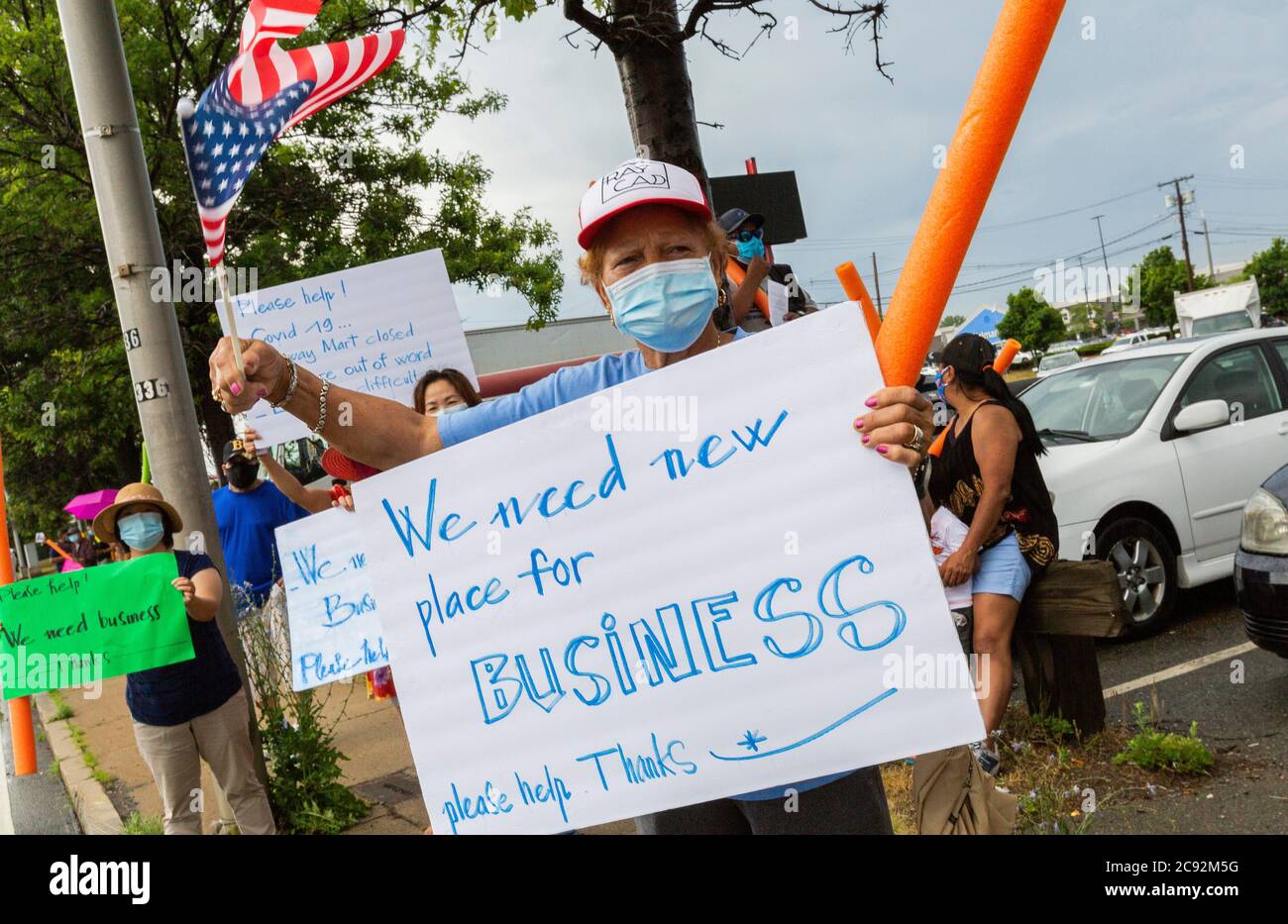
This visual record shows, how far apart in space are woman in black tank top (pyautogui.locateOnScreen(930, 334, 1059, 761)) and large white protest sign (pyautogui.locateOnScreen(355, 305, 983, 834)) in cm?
240

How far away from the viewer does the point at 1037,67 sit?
1.48m

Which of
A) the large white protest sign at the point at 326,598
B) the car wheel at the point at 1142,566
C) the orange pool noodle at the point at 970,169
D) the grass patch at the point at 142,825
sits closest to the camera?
the orange pool noodle at the point at 970,169

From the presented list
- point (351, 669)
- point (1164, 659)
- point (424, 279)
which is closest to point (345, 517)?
point (351, 669)

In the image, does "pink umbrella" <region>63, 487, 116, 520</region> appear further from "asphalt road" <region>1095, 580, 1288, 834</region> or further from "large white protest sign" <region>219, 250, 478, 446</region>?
"asphalt road" <region>1095, 580, 1288, 834</region>

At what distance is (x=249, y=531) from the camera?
5.98m

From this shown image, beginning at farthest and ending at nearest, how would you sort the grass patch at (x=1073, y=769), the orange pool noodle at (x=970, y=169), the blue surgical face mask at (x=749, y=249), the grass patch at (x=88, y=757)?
the grass patch at (x=88, y=757) → the blue surgical face mask at (x=749, y=249) → the grass patch at (x=1073, y=769) → the orange pool noodle at (x=970, y=169)

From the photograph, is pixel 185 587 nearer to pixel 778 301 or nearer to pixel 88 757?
pixel 778 301

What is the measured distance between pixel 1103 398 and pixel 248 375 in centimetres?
618

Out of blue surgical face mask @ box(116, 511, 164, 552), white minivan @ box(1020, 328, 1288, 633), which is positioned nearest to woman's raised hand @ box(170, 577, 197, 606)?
blue surgical face mask @ box(116, 511, 164, 552)

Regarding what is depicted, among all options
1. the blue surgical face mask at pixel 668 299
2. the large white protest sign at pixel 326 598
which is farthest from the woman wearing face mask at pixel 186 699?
the blue surgical face mask at pixel 668 299

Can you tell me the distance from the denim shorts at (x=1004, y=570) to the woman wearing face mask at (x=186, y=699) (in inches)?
126

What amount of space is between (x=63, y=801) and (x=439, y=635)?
6.24 meters

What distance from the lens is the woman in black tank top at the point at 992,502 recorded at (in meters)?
4.10

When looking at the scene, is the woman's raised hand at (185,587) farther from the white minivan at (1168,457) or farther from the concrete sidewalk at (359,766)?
the white minivan at (1168,457)
